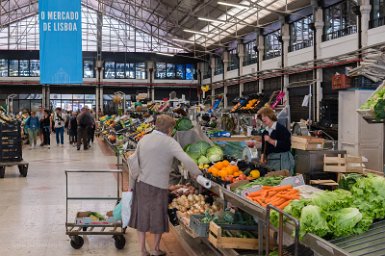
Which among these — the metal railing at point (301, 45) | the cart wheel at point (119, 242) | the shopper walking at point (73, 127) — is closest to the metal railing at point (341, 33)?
the metal railing at point (301, 45)

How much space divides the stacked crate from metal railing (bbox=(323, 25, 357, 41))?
1146 centimetres

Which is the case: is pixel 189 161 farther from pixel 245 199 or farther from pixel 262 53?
pixel 262 53

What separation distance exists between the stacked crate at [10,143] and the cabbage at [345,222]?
33.0 feet

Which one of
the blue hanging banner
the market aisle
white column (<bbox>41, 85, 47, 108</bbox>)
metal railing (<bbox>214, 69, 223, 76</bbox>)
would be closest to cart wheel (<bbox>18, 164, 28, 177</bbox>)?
the market aisle

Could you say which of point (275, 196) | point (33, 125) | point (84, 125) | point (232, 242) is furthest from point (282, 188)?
point (33, 125)

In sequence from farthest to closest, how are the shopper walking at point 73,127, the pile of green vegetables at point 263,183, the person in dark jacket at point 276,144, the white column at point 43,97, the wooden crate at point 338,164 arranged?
the white column at point 43,97
the shopper walking at point 73,127
the wooden crate at point 338,164
the person in dark jacket at point 276,144
the pile of green vegetables at point 263,183

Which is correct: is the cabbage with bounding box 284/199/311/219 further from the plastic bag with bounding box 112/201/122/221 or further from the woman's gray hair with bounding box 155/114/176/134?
the plastic bag with bounding box 112/201/122/221

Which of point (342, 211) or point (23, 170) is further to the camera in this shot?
point (23, 170)

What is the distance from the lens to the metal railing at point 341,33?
17.6m

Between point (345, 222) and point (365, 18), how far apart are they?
14.5m

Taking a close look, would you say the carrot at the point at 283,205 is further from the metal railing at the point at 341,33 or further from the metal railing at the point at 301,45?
the metal railing at the point at 301,45

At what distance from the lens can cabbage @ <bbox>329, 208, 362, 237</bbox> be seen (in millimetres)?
2936

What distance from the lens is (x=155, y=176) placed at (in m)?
5.28

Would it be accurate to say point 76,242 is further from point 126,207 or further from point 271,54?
point 271,54
